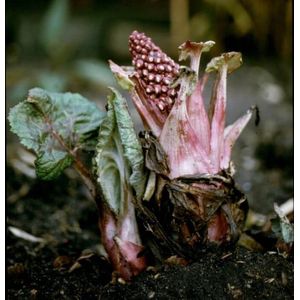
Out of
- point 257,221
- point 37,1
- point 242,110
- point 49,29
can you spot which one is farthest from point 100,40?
point 257,221

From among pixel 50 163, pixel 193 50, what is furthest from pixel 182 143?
pixel 50 163

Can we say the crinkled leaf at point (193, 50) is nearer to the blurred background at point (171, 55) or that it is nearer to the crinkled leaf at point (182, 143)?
the crinkled leaf at point (182, 143)

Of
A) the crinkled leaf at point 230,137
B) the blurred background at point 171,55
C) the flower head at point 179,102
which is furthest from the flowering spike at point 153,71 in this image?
the blurred background at point 171,55

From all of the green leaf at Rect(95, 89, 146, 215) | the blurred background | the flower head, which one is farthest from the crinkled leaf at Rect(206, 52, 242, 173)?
the blurred background

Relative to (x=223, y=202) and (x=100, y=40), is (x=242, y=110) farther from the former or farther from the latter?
(x=223, y=202)

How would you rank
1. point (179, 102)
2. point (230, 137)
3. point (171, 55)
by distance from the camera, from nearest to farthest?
point (179, 102) < point (230, 137) < point (171, 55)

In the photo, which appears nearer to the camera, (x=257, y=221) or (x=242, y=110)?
(x=257, y=221)

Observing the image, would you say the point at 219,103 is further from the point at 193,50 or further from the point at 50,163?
the point at 50,163
